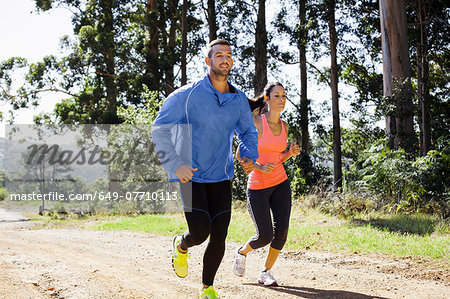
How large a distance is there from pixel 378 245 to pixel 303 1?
15935 mm

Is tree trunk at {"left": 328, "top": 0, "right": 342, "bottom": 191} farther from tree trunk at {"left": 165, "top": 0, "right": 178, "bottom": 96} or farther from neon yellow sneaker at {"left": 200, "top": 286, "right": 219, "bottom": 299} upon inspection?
neon yellow sneaker at {"left": 200, "top": 286, "right": 219, "bottom": 299}

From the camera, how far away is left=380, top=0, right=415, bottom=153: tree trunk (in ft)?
43.5

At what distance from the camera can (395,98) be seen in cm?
1344

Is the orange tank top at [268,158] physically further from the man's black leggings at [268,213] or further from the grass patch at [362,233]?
the grass patch at [362,233]

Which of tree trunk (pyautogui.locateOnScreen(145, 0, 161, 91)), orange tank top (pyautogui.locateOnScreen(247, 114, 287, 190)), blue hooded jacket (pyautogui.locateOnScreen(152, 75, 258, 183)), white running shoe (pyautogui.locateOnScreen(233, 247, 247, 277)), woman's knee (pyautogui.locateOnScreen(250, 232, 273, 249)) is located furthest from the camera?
tree trunk (pyautogui.locateOnScreen(145, 0, 161, 91))

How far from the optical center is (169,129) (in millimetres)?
3807

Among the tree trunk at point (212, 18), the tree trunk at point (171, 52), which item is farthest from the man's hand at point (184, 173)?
the tree trunk at point (171, 52)

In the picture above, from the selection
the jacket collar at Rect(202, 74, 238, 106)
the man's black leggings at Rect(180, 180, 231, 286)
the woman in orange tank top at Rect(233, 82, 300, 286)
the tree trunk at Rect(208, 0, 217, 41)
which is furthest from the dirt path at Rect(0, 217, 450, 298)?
the tree trunk at Rect(208, 0, 217, 41)

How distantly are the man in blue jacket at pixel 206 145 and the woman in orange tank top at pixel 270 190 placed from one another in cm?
95

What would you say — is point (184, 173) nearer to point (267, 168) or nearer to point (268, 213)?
point (267, 168)

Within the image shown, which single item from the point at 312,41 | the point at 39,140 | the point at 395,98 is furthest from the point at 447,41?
the point at 39,140

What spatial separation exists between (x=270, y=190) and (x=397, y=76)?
10701 mm

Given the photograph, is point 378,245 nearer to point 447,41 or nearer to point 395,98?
point 395,98

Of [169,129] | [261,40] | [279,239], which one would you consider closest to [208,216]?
[169,129]
